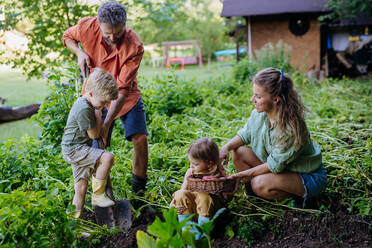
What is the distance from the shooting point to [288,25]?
1032 centimetres

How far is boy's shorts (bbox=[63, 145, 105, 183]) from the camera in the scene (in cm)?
267

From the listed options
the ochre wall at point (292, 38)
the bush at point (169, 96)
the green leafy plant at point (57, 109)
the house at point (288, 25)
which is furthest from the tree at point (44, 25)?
the ochre wall at point (292, 38)

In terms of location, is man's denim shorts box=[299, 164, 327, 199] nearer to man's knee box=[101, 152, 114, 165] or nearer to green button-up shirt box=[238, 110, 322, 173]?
green button-up shirt box=[238, 110, 322, 173]

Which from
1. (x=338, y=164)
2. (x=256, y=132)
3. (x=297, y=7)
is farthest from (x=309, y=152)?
(x=297, y=7)

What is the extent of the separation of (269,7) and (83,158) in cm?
871

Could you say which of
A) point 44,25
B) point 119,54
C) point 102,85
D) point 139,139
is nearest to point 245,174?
point 139,139

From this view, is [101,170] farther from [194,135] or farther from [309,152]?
[194,135]

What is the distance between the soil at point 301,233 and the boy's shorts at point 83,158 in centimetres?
54

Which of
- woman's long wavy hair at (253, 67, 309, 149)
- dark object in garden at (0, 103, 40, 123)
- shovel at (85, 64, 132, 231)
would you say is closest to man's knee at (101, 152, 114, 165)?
shovel at (85, 64, 132, 231)

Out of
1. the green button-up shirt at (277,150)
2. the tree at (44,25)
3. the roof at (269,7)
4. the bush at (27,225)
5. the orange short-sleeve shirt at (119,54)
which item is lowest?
the bush at (27,225)

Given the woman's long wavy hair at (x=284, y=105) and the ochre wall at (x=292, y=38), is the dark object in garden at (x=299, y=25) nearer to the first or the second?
the ochre wall at (x=292, y=38)

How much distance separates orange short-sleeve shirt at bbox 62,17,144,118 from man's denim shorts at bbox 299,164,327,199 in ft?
5.15

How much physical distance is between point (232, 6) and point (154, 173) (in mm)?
8077

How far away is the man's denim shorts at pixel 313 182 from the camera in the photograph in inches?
113
